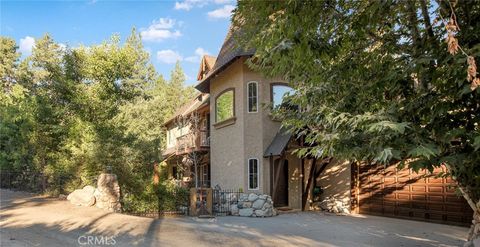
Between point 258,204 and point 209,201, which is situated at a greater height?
point 209,201

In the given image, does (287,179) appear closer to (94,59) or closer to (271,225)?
(271,225)

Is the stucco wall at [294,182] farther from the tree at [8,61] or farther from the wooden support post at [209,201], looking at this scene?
the tree at [8,61]

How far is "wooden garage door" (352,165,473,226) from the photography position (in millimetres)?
12406

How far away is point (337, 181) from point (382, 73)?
11.2 m

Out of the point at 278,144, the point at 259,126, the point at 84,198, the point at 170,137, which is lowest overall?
the point at 84,198

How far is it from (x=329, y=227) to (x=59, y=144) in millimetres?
13818

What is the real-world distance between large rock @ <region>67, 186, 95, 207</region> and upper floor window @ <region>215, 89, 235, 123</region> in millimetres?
7209

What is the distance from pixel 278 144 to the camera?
53.2ft

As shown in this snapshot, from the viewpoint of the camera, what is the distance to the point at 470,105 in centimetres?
525

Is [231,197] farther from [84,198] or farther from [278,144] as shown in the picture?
[84,198]

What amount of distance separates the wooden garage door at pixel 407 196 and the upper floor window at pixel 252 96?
504cm

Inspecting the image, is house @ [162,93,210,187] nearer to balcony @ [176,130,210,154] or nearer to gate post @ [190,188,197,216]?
balcony @ [176,130,210,154]

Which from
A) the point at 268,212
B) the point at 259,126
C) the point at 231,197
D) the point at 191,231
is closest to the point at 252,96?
the point at 259,126

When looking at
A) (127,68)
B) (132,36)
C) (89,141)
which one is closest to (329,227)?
(89,141)
